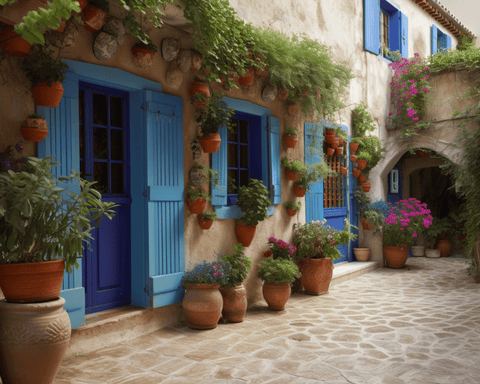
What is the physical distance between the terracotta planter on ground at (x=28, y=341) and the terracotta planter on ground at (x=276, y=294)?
3.32 m

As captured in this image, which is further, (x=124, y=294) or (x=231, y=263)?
(x=231, y=263)

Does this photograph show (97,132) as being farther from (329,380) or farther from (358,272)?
(358,272)

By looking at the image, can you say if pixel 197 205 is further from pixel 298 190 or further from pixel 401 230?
pixel 401 230

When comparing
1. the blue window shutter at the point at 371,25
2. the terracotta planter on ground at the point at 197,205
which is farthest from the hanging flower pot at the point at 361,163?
the terracotta planter on ground at the point at 197,205

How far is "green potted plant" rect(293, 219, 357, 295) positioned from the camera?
7004 millimetres

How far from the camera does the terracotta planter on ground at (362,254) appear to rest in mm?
9805

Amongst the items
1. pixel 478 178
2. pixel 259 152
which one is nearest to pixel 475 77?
pixel 478 178

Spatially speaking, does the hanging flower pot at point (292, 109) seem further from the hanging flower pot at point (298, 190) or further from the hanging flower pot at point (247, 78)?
the hanging flower pot at point (247, 78)

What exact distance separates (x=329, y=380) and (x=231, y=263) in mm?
2233

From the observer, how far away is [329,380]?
3666mm

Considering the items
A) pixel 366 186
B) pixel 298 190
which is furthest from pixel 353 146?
pixel 298 190

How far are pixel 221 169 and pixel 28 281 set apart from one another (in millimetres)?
3192

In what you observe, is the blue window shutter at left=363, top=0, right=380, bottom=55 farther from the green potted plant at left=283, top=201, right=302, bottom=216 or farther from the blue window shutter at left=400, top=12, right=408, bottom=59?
the green potted plant at left=283, top=201, right=302, bottom=216

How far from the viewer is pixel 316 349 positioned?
14.7ft
